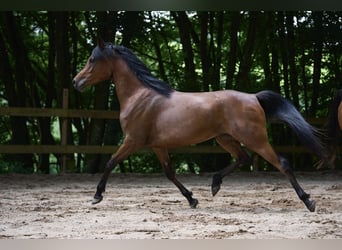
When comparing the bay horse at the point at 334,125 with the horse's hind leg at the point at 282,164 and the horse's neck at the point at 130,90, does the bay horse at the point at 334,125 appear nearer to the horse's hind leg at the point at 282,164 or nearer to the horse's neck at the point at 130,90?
the horse's hind leg at the point at 282,164

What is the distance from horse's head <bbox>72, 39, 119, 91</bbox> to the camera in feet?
13.9

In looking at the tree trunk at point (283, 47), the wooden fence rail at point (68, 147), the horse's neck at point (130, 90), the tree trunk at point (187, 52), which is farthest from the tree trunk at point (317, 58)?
the horse's neck at point (130, 90)

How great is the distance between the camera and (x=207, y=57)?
5.68 metres

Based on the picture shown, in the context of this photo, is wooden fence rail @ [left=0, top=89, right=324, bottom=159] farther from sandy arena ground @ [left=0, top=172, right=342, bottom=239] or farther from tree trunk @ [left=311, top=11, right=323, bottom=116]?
tree trunk @ [left=311, top=11, right=323, bottom=116]

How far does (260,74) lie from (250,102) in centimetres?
157

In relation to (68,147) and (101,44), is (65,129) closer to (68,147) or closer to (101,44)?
(68,147)

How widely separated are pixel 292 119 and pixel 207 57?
A: 1.86m

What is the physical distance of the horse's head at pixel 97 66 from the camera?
13.9 feet

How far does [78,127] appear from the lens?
6.23 m

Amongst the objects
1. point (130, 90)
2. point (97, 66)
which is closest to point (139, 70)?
point (130, 90)

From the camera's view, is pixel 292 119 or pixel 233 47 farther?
pixel 233 47

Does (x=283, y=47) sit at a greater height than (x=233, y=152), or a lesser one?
greater

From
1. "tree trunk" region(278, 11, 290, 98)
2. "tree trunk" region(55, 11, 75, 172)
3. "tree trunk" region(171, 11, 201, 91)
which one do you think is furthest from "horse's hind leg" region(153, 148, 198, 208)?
"tree trunk" region(55, 11, 75, 172)
